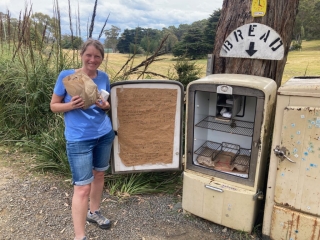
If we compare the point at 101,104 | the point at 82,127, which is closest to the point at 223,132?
the point at 101,104

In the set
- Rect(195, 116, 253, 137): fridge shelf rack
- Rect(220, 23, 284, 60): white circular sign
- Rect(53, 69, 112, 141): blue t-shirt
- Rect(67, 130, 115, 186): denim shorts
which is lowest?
Rect(67, 130, 115, 186): denim shorts

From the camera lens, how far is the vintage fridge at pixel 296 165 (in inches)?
79.1

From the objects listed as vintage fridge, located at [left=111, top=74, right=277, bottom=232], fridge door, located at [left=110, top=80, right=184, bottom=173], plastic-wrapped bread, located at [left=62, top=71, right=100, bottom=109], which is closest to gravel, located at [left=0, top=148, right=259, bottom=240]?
vintage fridge, located at [left=111, top=74, right=277, bottom=232]

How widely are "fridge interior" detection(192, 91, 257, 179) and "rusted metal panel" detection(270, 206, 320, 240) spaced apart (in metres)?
0.42

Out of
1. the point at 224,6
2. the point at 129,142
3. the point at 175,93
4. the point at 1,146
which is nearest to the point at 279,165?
the point at 175,93

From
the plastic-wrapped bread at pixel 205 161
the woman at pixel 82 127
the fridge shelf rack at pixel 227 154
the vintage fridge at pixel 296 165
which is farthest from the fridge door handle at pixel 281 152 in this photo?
the woman at pixel 82 127

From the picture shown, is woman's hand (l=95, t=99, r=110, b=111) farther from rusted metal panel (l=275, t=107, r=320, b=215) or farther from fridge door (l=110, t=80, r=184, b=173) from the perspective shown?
rusted metal panel (l=275, t=107, r=320, b=215)

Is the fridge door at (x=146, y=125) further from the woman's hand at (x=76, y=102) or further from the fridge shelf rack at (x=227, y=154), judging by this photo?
the woman's hand at (x=76, y=102)

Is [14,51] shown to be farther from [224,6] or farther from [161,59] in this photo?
[224,6]

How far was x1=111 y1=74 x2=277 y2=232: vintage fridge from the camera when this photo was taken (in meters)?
2.36

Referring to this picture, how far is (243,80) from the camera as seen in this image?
7.66 ft

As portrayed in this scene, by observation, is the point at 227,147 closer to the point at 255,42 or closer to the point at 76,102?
the point at 255,42

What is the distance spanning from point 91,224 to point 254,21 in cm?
251

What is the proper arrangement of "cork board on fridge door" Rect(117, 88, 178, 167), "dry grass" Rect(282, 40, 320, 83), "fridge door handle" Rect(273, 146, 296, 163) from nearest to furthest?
1. "fridge door handle" Rect(273, 146, 296, 163)
2. "cork board on fridge door" Rect(117, 88, 178, 167)
3. "dry grass" Rect(282, 40, 320, 83)
